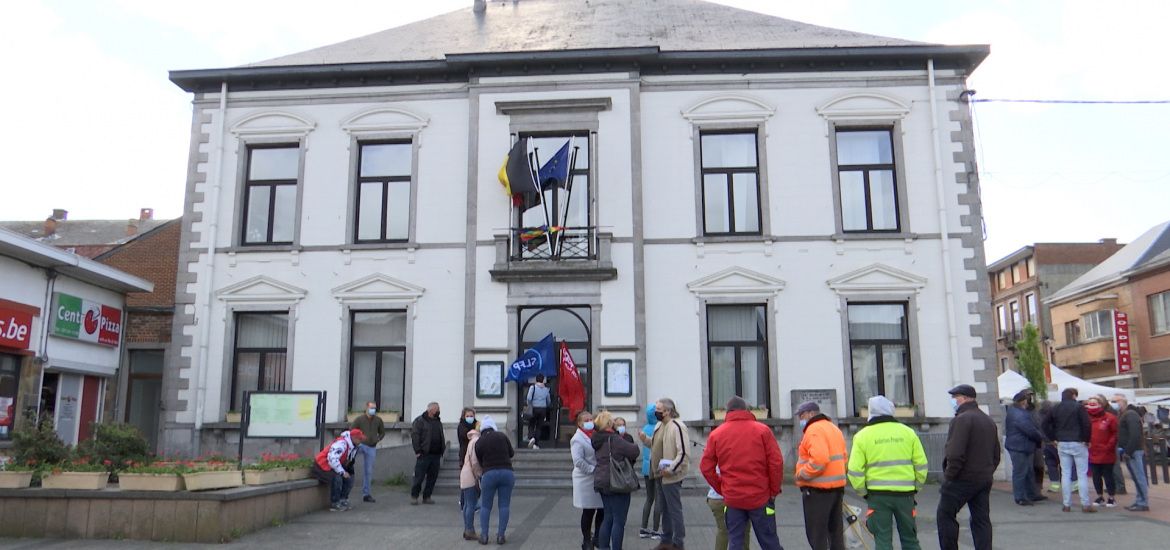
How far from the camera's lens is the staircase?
632 inches

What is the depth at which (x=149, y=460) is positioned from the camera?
39.1ft

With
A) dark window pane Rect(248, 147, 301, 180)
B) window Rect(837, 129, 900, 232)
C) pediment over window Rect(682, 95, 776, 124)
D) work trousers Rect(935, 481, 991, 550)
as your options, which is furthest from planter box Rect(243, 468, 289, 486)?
window Rect(837, 129, 900, 232)

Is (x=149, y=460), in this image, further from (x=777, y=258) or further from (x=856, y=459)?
(x=777, y=258)

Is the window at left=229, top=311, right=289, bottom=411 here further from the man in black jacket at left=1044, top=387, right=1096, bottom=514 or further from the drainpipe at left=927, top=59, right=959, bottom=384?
the man in black jacket at left=1044, top=387, right=1096, bottom=514

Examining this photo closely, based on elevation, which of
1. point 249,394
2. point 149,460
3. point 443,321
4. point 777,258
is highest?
point 777,258

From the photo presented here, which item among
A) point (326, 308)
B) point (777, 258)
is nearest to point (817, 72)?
point (777, 258)

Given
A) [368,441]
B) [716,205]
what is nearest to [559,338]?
[716,205]

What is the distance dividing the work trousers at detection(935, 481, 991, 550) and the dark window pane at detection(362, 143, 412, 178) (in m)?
13.7

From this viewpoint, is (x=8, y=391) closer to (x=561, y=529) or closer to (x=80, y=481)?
(x=80, y=481)

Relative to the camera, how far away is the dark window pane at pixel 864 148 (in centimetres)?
1870

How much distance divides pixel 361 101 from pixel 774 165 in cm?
925

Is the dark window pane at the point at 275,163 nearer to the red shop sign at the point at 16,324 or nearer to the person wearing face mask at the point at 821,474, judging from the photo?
the red shop sign at the point at 16,324

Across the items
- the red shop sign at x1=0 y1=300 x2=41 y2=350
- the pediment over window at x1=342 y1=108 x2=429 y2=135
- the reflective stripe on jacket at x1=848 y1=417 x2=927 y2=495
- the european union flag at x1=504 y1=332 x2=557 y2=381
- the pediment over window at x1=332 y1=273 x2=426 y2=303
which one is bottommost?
the reflective stripe on jacket at x1=848 y1=417 x2=927 y2=495

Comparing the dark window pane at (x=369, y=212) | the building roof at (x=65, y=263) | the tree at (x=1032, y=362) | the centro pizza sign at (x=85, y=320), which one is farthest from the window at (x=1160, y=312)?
the centro pizza sign at (x=85, y=320)
